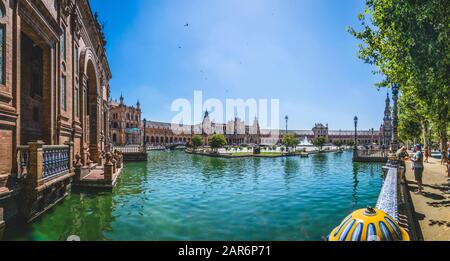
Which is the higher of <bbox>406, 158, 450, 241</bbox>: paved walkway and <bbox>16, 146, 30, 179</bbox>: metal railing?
<bbox>16, 146, 30, 179</bbox>: metal railing

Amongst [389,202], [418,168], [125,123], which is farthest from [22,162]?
[125,123]

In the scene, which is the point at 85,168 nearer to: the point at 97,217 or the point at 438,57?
the point at 97,217

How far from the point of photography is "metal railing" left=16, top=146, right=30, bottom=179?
7649mm

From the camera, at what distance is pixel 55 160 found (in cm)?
923

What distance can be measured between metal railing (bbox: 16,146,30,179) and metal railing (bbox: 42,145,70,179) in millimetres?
461

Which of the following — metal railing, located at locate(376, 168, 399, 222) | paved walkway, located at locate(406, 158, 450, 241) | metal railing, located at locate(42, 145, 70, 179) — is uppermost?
metal railing, located at locate(42, 145, 70, 179)

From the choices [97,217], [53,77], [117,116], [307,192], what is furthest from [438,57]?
[117,116]

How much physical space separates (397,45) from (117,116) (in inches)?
3434

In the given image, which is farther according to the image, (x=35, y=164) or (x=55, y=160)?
(x=55, y=160)

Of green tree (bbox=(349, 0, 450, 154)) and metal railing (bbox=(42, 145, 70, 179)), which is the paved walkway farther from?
metal railing (bbox=(42, 145, 70, 179))

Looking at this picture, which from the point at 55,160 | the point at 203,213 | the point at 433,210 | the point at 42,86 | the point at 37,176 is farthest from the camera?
the point at 42,86

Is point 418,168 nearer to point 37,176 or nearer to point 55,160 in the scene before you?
point 37,176

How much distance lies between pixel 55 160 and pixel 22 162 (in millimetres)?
1341

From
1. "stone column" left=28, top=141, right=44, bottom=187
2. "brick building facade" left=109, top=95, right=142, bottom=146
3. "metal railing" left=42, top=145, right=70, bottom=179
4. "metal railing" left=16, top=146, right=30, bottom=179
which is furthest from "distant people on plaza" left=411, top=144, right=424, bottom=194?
"brick building facade" left=109, top=95, right=142, bottom=146
